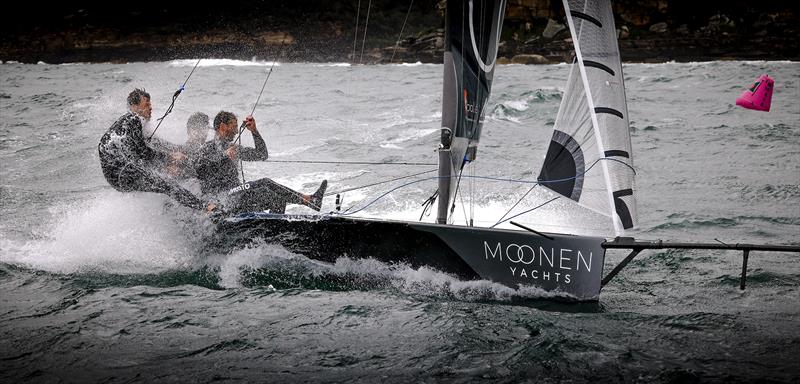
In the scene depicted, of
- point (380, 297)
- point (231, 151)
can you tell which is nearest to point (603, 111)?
point (380, 297)

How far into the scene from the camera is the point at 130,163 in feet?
18.5

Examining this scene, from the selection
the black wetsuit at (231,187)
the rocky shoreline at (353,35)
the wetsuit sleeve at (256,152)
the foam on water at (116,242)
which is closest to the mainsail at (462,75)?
the black wetsuit at (231,187)

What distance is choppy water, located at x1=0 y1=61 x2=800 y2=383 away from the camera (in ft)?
12.5

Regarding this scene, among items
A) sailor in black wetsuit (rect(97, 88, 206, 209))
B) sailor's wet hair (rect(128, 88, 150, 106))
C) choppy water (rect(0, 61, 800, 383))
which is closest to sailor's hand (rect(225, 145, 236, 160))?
sailor in black wetsuit (rect(97, 88, 206, 209))

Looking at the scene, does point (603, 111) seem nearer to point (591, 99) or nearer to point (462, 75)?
point (591, 99)

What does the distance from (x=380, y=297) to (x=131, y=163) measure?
2.26m

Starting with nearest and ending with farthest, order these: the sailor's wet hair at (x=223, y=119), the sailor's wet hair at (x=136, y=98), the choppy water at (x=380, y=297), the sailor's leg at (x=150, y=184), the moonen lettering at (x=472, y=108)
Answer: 1. the choppy water at (x=380, y=297)
2. the moonen lettering at (x=472, y=108)
3. the sailor's leg at (x=150, y=184)
4. the sailor's wet hair at (x=136, y=98)
5. the sailor's wet hair at (x=223, y=119)

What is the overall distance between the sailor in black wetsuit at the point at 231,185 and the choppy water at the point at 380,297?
1.16 feet

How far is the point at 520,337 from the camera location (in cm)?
412

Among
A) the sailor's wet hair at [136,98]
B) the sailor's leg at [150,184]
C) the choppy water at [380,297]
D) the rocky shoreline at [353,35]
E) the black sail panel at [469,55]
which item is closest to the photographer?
the choppy water at [380,297]

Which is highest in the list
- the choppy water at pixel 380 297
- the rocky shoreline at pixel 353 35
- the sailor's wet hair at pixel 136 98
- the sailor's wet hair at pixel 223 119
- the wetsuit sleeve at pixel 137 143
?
the rocky shoreline at pixel 353 35

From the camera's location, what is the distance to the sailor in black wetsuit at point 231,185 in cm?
577

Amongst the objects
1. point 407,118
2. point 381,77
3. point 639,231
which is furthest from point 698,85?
point 639,231

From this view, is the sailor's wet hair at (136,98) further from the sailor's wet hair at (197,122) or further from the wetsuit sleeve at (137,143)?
Answer: the sailor's wet hair at (197,122)
